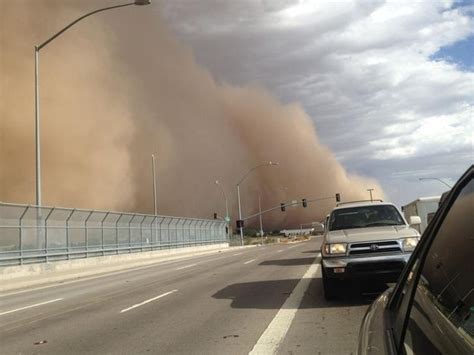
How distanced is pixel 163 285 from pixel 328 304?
639cm

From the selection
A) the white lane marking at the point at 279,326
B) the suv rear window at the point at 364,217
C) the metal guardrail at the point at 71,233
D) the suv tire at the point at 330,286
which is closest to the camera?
the white lane marking at the point at 279,326

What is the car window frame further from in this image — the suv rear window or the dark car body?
the suv rear window

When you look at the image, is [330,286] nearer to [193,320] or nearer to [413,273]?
[193,320]

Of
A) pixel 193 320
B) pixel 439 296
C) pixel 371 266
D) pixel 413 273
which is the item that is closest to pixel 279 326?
pixel 193 320

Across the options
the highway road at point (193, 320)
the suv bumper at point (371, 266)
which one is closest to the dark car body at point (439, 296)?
the highway road at point (193, 320)

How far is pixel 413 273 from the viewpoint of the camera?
2756 millimetres

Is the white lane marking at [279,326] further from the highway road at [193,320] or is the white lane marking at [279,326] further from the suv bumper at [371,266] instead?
the suv bumper at [371,266]

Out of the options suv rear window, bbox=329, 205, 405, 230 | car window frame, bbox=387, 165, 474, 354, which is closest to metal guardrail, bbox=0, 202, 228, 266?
suv rear window, bbox=329, 205, 405, 230

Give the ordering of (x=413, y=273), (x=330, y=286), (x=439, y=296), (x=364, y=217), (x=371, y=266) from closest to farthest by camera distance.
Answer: (x=439, y=296) → (x=413, y=273) → (x=371, y=266) → (x=330, y=286) → (x=364, y=217)

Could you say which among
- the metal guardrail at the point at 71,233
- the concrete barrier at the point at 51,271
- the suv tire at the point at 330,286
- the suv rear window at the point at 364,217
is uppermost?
the metal guardrail at the point at 71,233

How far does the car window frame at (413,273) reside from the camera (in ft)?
7.64

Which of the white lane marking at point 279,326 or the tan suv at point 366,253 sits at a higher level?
the tan suv at point 366,253

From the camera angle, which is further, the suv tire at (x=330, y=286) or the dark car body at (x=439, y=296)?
the suv tire at (x=330, y=286)

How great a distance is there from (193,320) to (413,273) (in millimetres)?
5878
